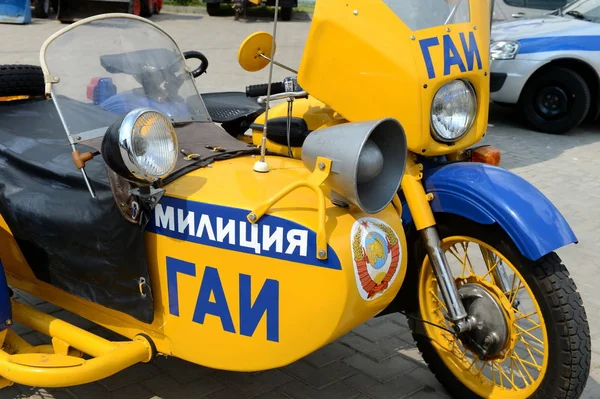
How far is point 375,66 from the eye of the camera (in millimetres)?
2551

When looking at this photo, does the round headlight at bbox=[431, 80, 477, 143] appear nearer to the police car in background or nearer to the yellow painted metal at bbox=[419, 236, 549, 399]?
the yellow painted metal at bbox=[419, 236, 549, 399]

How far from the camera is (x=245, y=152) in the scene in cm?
277

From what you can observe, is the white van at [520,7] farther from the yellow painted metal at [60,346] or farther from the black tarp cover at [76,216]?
the yellow painted metal at [60,346]

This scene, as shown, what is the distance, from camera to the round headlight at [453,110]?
2625 millimetres

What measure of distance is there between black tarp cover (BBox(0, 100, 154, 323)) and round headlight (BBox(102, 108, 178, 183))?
0.29 meters

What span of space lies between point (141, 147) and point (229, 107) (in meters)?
1.44

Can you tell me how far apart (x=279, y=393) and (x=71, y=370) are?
0.97 metres

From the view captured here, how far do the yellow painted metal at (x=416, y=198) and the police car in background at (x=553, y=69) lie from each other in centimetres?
568

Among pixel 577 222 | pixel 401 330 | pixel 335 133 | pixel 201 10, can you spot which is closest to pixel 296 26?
pixel 201 10

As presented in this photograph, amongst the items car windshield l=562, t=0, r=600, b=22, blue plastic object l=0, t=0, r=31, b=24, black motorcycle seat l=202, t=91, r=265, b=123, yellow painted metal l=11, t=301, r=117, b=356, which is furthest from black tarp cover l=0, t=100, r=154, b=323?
blue plastic object l=0, t=0, r=31, b=24

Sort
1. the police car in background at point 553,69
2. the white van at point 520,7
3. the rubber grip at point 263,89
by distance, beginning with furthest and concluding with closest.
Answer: the white van at point 520,7
the police car in background at point 553,69
the rubber grip at point 263,89

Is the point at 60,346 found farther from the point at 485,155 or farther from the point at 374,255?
the point at 485,155

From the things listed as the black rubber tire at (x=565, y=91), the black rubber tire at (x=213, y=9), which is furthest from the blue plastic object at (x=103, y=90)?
the black rubber tire at (x=213, y=9)

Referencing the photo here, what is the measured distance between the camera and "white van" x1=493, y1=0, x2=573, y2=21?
1121 cm
